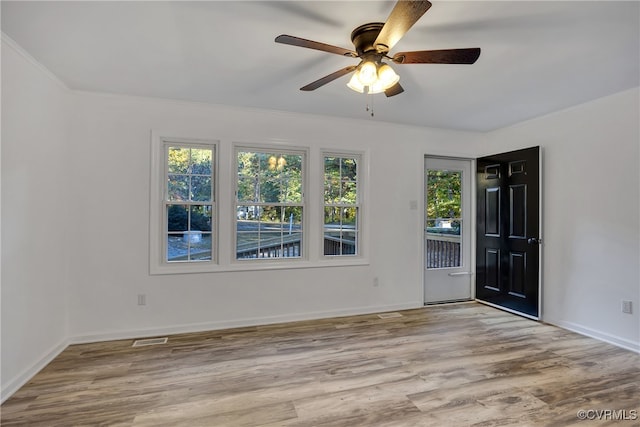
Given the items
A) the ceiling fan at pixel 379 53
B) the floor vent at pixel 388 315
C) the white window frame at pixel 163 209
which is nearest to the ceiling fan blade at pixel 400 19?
the ceiling fan at pixel 379 53

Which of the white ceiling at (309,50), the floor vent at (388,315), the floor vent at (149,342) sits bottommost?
the floor vent at (149,342)

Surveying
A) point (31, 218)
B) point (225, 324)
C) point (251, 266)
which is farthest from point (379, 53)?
point (225, 324)

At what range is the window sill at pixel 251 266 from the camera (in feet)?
11.0

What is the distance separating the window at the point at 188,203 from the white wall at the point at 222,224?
172 millimetres

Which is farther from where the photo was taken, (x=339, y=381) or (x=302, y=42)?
(x=339, y=381)

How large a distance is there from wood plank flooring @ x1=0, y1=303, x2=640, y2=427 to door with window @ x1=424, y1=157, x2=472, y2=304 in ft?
3.70

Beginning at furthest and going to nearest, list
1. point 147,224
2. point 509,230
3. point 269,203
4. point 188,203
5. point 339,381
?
point 509,230
point 269,203
point 188,203
point 147,224
point 339,381

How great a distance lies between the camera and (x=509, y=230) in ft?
13.4

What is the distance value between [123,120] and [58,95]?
520 millimetres

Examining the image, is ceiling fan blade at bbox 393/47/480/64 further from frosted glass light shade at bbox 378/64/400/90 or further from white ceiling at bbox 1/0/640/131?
white ceiling at bbox 1/0/640/131

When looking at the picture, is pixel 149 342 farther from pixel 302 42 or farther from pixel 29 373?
pixel 302 42

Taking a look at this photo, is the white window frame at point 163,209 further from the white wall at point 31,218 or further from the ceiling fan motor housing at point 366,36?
the ceiling fan motor housing at point 366,36

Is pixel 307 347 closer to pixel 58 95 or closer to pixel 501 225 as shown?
pixel 501 225

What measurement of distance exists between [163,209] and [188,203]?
0.25 meters
